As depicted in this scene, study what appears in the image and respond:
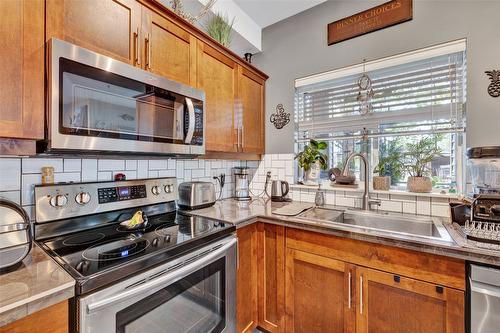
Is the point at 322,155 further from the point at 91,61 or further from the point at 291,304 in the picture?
the point at 91,61

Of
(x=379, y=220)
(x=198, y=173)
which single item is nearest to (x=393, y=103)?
(x=379, y=220)

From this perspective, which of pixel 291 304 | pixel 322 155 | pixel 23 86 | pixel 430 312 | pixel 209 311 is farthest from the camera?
pixel 322 155

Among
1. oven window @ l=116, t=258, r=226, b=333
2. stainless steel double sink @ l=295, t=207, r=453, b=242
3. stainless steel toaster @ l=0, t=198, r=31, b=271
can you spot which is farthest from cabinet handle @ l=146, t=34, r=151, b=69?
stainless steel double sink @ l=295, t=207, r=453, b=242

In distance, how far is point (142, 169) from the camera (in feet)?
5.29

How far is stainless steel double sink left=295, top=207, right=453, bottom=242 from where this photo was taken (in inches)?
55.9

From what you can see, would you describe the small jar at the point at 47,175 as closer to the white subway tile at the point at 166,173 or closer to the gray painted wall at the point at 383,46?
the white subway tile at the point at 166,173

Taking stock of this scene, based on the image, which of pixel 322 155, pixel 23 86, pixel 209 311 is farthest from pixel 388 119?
pixel 23 86

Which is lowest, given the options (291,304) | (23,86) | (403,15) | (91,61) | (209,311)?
(291,304)

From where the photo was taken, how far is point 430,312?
3.59 feet

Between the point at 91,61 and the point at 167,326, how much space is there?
115 cm

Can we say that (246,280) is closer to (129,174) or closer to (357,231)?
(357,231)

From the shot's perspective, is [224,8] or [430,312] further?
[224,8]

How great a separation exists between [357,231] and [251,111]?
138 cm

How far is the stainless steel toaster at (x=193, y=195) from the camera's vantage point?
5.60 feet
